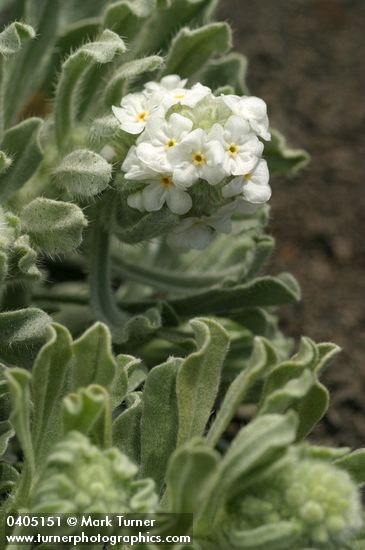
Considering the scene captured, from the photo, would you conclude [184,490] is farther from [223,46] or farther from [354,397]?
[354,397]

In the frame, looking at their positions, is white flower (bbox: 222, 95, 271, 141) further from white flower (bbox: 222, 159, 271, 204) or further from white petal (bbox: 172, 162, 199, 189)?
white petal (bbox: 172, 162, 199, 189)

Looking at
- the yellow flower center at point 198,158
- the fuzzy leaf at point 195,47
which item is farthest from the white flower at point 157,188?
the fuzzy leaf at point 195,47

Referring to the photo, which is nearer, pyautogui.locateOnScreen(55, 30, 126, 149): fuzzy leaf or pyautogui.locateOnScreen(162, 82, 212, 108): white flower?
pyautogui.locateOnScreen(162, 82, 212, 108): white flower

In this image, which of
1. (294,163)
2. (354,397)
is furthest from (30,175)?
(354,397)

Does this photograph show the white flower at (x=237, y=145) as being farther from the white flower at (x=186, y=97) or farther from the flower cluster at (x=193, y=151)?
the white flower at (x=186, y=97)

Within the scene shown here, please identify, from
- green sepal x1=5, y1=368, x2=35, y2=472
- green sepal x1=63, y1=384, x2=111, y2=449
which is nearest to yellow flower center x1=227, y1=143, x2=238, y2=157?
green sepal x1=63, y1=384, x2=111, y2=449

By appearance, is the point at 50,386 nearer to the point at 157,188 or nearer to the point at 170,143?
the point at 157,188
